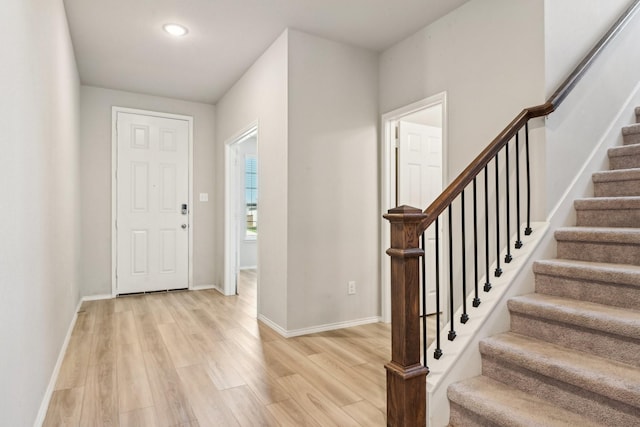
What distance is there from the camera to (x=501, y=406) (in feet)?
5.16

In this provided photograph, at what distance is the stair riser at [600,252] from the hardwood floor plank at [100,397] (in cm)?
264

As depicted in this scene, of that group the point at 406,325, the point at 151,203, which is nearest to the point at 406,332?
the point at 406,325

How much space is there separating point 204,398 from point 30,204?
1344 millimetres

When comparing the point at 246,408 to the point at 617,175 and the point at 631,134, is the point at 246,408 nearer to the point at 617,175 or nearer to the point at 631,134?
the point at 617,175

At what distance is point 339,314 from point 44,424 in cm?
220

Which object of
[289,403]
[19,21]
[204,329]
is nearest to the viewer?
[19,21]

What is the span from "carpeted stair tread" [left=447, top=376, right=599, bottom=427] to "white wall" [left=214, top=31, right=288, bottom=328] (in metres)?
1.76

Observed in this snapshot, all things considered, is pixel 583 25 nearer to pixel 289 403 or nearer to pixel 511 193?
pixel 511 193

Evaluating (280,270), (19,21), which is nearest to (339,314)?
(280,270)

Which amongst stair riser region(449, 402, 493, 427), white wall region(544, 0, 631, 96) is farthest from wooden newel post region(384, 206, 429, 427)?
white wall region(544, 0, 631, 96)

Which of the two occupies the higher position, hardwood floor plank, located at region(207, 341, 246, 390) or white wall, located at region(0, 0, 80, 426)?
white wall, located at region(0, 0, 80, 426)

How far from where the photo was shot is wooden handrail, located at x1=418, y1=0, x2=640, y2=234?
1.82 m

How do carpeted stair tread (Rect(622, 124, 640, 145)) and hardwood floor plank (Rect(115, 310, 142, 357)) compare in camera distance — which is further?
hardwood floor plank (Rect(115, 310, 142, 357))

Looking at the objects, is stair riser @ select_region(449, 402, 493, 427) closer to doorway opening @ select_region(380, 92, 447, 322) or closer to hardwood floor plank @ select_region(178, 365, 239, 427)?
hardwood floor plank @ select_region(178, 365, 239, 427)
